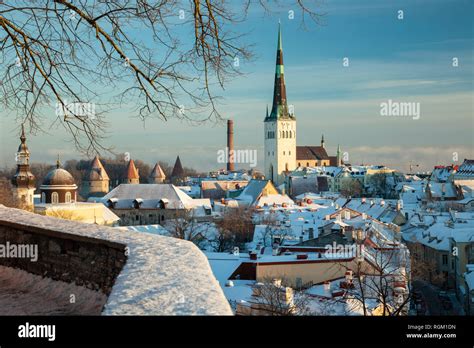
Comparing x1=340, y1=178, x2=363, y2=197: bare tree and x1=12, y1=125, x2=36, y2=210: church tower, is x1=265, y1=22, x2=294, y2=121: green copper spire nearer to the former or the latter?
x1=340, y1=178, x2=363, y2=197: bare tree

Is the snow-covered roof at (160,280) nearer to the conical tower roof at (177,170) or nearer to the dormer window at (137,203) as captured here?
the dormer window at (137,203)

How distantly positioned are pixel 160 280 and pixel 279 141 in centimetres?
9662

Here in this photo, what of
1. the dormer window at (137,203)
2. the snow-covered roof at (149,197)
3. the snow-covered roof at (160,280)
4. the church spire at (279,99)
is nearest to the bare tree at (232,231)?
the snow-covered roof at (149,197)

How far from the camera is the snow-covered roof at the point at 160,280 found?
4.33 meters

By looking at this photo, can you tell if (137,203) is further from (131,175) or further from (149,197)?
(131,175)

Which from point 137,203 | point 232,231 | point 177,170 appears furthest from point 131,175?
point 232,231

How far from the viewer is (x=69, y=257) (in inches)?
288

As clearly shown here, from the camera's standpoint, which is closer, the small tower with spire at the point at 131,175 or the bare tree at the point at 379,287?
the bare tree at the point at 379,287

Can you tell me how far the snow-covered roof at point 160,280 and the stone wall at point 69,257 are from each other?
0.37ft

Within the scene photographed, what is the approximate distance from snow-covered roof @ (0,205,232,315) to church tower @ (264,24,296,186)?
92571 mm

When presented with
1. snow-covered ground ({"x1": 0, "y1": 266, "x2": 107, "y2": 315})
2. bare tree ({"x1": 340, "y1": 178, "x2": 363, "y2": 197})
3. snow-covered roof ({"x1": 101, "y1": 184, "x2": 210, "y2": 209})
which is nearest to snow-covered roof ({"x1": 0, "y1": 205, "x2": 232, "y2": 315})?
snow-covered ground ({"x1": 0, "y1": 266, "x2": 107, "y2": 315})

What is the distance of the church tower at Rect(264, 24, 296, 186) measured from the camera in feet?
329
